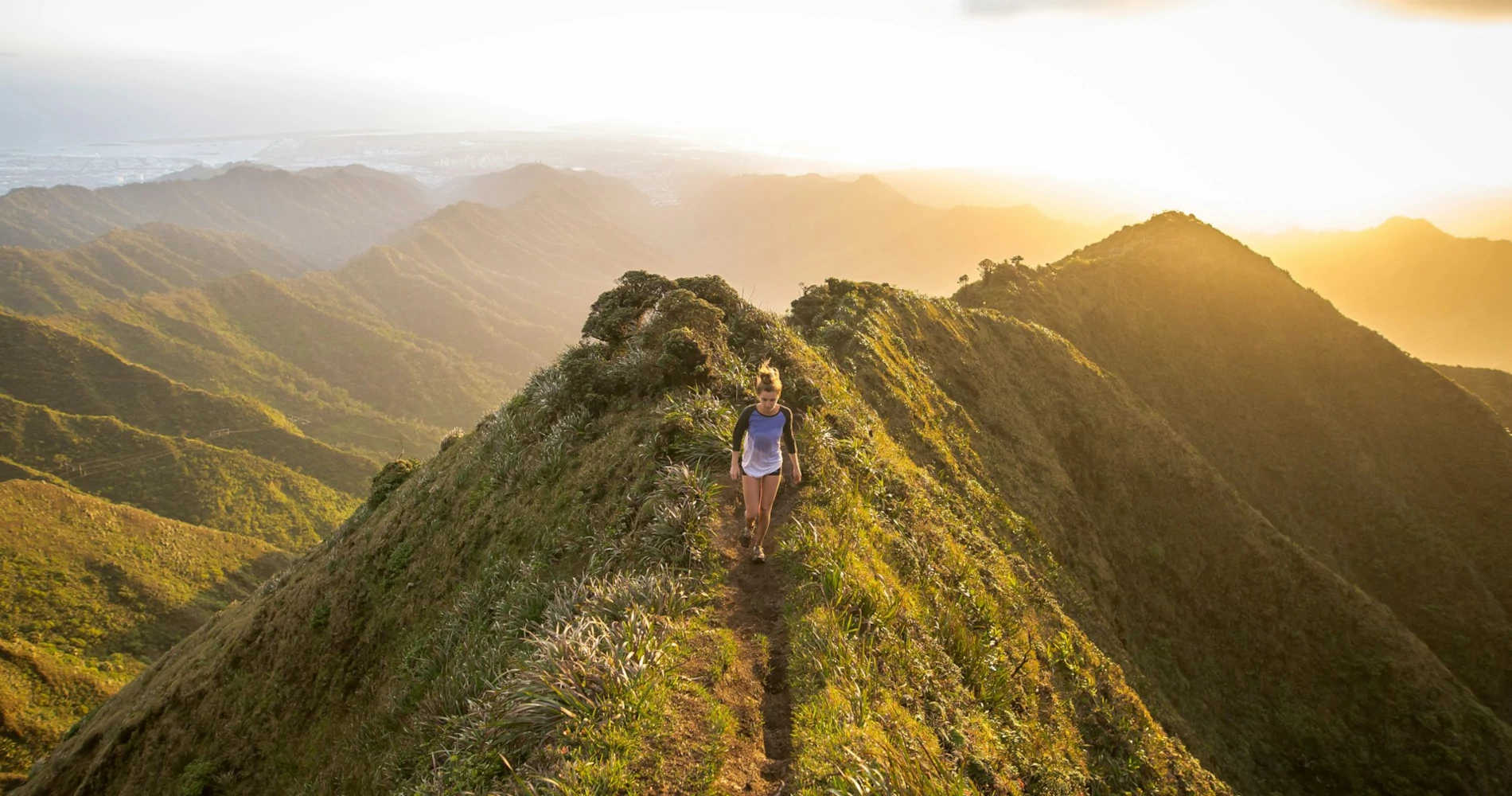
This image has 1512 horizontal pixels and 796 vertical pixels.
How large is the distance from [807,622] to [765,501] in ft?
5.46

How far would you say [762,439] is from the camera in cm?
762

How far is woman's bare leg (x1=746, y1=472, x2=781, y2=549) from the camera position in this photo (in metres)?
7.69

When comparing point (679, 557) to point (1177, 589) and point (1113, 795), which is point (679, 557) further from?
point (1177, 589)

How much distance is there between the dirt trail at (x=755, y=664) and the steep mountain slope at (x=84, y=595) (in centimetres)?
4971

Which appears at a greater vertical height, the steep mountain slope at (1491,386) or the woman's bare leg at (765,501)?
the woman's bare leg at (765,501)

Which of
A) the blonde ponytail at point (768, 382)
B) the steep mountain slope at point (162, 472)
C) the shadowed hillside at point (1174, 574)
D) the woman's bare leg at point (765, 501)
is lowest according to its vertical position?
the steep mountain slope at point (162, 472)

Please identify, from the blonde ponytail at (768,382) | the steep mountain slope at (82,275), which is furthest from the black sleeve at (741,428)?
the steep mountain slope at (82,275)

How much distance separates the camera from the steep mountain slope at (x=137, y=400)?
3548 inches

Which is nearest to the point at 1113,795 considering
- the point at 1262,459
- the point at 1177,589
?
the point at 1177,589

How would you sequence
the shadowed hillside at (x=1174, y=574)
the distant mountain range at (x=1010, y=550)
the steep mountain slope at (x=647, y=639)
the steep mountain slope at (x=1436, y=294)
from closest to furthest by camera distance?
the steep mountain slope at (x=647, y=639) → the distant mountain range at (x=1010, y=550) → the shadowed hillside at (x=1174, y=574) → the steep mountain slope at (x=1436, y=294)

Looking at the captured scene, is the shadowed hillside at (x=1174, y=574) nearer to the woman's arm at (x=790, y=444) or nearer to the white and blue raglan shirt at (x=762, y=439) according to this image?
the woman's arm at (x=790, y=444)

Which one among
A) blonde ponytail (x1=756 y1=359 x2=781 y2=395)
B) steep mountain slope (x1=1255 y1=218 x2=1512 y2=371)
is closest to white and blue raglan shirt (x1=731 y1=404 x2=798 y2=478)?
blonde ponytail (x1=756 y1=359 x2=781 y2=395)

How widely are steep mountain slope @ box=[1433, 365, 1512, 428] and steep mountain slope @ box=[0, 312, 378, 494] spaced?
135m

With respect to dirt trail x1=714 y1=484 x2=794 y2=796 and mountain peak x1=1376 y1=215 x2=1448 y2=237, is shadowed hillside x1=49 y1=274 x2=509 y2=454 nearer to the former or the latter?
dirt trail x1=714 y1=484 x2=794 y2=796
